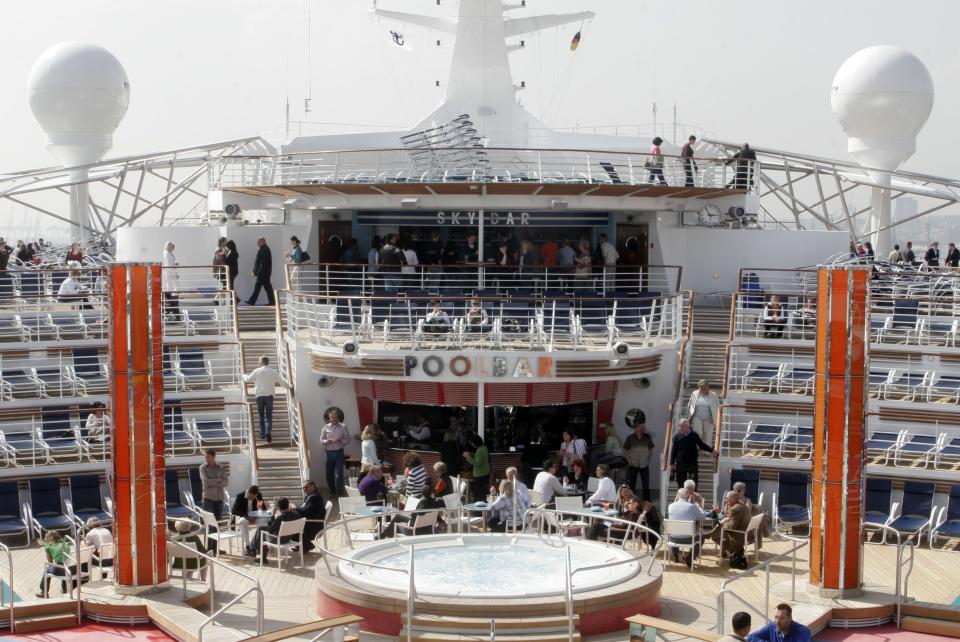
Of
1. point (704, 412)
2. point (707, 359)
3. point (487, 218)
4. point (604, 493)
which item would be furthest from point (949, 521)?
point (487, 218)

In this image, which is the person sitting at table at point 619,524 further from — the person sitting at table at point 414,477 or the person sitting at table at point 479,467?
the person sitting at table at point 479,467

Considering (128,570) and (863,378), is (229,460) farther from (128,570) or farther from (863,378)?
(863,378)

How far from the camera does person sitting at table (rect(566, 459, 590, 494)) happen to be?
19297mm

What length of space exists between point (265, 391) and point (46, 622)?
8.05m

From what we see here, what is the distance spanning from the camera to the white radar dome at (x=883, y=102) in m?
31.2

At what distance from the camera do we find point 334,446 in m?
20.1

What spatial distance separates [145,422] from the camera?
1433 centimetres

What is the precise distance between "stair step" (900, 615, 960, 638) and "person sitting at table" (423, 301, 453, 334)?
31.0 feet

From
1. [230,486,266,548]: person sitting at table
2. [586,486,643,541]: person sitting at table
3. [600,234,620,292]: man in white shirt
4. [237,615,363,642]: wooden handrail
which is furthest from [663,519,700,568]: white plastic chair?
[600,234,620,292]: man in white shirt

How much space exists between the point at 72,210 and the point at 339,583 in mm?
24374

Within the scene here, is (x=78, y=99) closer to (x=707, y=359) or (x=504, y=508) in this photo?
(x=707, y=359)

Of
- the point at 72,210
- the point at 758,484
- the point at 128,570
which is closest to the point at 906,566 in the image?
the point at 758,484

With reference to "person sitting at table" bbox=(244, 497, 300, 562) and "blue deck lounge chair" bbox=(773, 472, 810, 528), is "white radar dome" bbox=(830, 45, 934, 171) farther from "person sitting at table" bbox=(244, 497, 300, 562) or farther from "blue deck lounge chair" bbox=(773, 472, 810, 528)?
"person sitting at table" bbox=(244, 497, 300, 562)

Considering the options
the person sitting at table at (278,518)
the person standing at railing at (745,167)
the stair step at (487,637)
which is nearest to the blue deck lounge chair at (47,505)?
the person sitting at table at (278,518)
